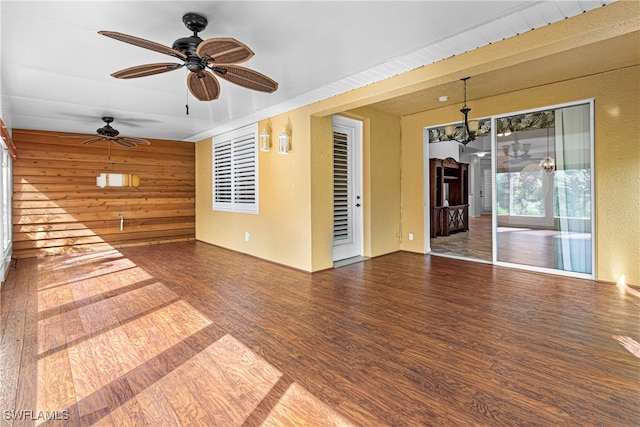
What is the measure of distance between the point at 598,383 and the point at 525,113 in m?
3.88

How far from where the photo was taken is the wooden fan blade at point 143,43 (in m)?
1.93

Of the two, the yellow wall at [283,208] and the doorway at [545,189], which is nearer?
the doorway at [545,189]

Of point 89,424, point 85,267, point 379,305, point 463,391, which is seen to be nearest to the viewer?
point 89,424

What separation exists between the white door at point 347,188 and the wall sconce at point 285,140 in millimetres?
766

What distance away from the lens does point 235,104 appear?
185 inches

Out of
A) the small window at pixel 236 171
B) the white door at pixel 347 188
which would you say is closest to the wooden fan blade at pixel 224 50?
the white door at pixel 347 188

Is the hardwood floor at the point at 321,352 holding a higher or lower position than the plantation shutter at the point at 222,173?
lower

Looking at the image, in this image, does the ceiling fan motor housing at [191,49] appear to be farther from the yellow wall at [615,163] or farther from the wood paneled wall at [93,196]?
the wood paneled wall at [93,196]

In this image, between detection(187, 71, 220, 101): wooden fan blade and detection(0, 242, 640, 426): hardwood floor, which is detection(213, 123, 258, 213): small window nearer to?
detection(0, 242, 640, 426): hardwood floor

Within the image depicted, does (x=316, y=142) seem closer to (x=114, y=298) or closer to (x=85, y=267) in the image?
(x=114, y=298)

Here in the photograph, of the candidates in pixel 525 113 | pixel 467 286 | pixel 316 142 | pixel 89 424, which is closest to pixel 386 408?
pixel 89 424

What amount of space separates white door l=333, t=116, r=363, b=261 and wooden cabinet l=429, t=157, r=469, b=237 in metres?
2.82

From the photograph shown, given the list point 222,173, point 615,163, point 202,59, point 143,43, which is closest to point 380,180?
point 615,163

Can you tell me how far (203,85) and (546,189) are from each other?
4.60m
